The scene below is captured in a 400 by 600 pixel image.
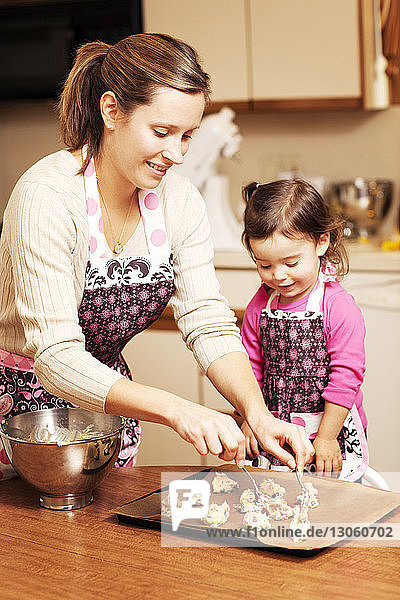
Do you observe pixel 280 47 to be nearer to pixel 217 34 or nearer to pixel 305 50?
pixel 305 50

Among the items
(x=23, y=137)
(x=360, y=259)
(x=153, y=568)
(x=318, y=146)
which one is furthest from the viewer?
(x=23, y=137)

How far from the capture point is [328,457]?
1.64 m

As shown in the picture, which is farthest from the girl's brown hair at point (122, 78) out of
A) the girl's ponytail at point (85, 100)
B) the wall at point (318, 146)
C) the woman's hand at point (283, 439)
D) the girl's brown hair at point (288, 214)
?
the wall at point (318, 146)

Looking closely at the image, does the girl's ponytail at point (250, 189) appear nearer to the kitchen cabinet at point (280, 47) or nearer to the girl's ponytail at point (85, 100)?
the girl's ponytail at point (85, 100)

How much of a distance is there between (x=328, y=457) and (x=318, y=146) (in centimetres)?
211

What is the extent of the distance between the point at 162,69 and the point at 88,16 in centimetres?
218

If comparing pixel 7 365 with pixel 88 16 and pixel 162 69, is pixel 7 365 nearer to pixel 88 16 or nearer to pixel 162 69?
pixel 162 69

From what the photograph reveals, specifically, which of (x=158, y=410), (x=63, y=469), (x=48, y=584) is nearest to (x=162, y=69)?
(x=158, y=410)

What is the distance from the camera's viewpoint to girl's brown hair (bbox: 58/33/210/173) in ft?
4.55

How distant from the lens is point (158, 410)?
4.12 ft

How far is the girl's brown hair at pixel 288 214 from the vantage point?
1.66 meters

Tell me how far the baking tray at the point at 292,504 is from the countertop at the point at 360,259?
155 centimetres

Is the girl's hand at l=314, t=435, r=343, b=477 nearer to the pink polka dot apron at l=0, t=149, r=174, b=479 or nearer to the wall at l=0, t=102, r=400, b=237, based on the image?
the pink polka dot apron at l=0, t=149, r=174, b=479

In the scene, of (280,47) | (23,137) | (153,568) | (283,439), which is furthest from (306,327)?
(23,137)
